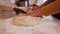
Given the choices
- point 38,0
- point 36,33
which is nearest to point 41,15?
point 36,33

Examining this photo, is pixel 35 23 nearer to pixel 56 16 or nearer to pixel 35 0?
pixel 56 16

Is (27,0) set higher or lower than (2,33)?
higher

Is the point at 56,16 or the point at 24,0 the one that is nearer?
the point at 56,16

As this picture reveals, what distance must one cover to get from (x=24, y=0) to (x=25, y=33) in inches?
104

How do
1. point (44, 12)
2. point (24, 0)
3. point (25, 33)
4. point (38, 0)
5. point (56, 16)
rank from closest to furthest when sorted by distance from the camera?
point (25, 33) < point (44, 12) < point (56, 16) < point (38, 0) < point (24, 0)

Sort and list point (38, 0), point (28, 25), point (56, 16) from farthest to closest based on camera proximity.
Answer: point (38, 0), point (56, 16), point (28, 25)

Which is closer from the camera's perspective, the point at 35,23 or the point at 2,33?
the point at 2,33

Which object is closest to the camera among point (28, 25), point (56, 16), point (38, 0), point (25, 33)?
point (25, 33)

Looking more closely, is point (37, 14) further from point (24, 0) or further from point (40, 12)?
point (24, 0)

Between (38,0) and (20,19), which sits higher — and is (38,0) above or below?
above

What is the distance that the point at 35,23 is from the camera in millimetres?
598

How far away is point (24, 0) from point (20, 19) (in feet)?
8.00

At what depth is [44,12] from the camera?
71 cm

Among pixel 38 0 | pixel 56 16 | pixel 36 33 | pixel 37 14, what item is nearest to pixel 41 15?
pixel 37 14
